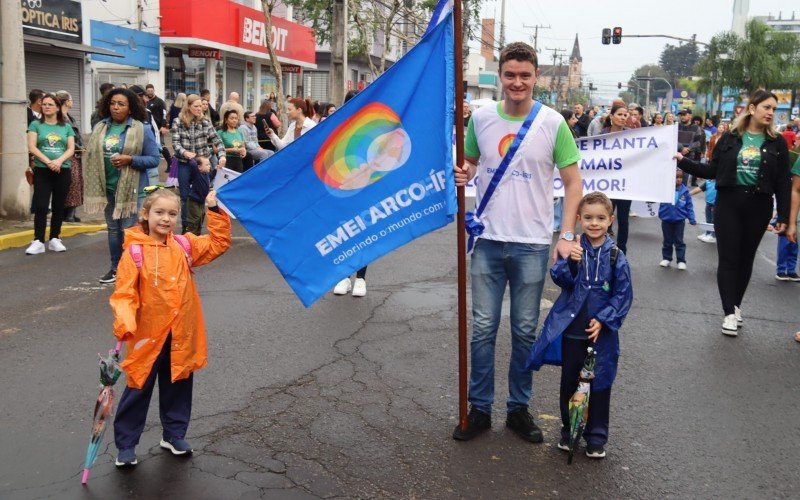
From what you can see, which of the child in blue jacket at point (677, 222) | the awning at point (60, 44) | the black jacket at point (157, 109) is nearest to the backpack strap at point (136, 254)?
the child in blue jacket at point (677, 222)

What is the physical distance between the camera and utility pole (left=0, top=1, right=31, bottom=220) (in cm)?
1155

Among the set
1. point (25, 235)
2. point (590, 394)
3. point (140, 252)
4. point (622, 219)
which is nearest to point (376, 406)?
point (590, 394)

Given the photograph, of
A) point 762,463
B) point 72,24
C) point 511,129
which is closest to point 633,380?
point 762,463

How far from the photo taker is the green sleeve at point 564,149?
4.37 m

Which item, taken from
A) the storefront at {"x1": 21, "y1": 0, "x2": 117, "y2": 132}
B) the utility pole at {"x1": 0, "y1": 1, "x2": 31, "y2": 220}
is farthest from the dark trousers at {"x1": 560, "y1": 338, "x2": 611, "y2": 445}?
the storefront at {"x1": 21, "y1": 0, "x2": 117, "y2": 132}

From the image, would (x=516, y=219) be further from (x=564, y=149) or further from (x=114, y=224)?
(x=114, y=224)

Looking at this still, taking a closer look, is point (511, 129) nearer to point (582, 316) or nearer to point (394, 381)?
point (582, 316)

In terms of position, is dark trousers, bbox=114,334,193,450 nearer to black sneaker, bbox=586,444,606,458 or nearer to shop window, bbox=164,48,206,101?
black sneaker, bbox=586,444,606,458

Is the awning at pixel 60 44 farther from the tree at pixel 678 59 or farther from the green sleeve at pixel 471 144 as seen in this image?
the tree at pixel 678 59

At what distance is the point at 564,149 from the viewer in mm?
4371

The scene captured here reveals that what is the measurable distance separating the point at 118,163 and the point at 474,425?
4995mm

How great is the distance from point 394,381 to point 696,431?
1.84 meters

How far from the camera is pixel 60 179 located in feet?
33.5

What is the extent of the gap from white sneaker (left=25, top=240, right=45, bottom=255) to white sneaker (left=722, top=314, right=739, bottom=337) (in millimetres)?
7571
